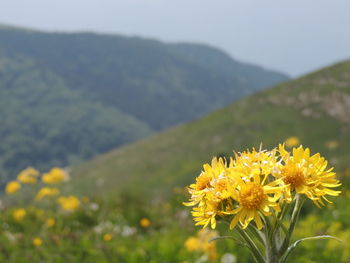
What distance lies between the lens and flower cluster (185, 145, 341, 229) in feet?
5.90

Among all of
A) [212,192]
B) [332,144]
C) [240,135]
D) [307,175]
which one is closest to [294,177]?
[307,175]

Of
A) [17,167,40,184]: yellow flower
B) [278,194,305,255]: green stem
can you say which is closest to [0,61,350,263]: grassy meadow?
[17,167,40,184]: yellow flower

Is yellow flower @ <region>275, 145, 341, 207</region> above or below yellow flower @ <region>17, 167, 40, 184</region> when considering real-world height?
below

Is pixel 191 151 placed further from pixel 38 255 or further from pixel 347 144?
pixel 38 255

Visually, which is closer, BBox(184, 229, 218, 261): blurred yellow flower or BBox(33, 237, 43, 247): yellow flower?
BBox(184, 229, 218, 261): blurred yellow flower

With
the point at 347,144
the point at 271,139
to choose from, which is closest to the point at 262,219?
the point at 347,144

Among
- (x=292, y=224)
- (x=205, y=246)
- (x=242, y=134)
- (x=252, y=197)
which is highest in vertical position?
(x=242, y=134)

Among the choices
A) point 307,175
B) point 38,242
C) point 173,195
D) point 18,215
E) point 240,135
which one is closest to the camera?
point 307,175

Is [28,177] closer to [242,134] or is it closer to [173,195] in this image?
[173,195]

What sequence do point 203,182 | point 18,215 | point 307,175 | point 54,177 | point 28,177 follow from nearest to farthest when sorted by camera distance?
1. point 307,175
2. point 203,182
3. point 28,177
4. point 54,177
5. point 18,215

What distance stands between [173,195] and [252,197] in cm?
1225

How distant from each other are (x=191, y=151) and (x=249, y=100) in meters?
16.6

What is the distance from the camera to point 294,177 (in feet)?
6.23

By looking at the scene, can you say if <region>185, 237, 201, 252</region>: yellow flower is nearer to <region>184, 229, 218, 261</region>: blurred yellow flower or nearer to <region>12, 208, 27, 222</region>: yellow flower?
<region>184, 229, 218, 261</region>: blurred yellow flower
